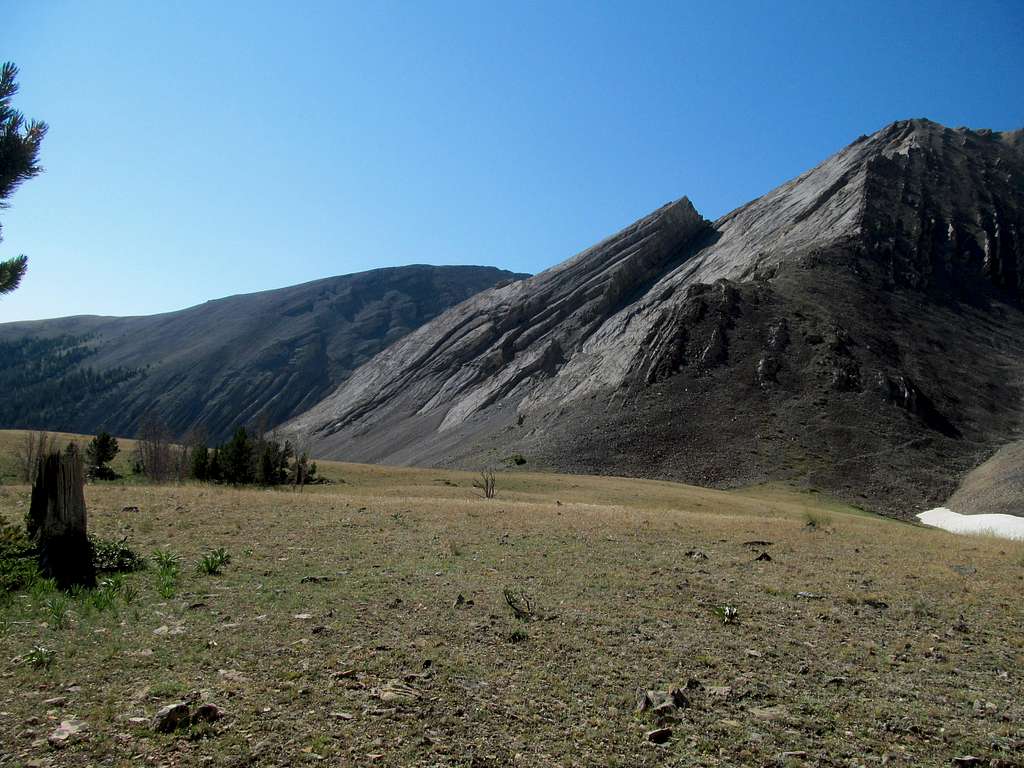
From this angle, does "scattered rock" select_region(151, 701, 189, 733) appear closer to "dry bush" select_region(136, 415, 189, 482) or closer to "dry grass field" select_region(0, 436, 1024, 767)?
"dry grass field" select_region(0, 436, 1024, 767)

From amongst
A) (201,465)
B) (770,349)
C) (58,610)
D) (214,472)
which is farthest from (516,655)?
(770,349)

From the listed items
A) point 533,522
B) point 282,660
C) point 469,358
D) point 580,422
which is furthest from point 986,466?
point 469,358

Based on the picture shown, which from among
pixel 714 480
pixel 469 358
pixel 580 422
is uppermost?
pixel 469 358

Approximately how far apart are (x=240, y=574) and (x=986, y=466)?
2438 inches

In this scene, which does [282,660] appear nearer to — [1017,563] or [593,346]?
[1017,563]

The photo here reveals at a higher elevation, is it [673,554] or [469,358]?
[469,358]

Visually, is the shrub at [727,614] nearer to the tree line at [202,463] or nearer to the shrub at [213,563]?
the shrub at [213,563]

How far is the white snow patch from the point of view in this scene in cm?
3834

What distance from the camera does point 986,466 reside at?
5647 cm

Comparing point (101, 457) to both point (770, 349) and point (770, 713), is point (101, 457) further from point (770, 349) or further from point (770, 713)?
point (770, 349)

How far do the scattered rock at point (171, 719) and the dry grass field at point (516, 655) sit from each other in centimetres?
11

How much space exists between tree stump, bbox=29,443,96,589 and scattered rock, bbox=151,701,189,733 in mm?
5885

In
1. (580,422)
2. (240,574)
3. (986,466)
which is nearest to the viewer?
(240,574)

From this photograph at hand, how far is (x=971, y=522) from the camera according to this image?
42.1 meters
